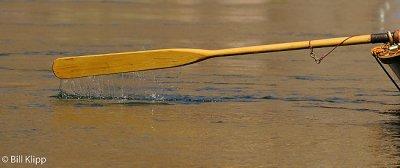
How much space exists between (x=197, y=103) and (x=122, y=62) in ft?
3.18

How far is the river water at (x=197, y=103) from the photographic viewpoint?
39.8 ft

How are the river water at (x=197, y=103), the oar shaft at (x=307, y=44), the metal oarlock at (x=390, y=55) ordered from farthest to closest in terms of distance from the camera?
the oar shaft at (x=307, y=44)
the metal oarlock at (x=390, y=55)
the river water at (x=197, y=103)

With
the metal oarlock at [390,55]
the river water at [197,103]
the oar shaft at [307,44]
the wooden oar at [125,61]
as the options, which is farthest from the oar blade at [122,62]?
the metal oarlock at [390,55]

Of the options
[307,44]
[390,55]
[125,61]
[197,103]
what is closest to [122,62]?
[125,61]

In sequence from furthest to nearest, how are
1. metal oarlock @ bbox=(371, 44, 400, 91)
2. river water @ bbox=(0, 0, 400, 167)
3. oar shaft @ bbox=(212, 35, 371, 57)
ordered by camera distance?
oar shaft @ bbox=(212, 35, 371, 57), metal oarlock @ bbox=(371, 44, 400, 91), river water @ bbox=(0, 0, 400, 167)

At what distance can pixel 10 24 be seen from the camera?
924 inches

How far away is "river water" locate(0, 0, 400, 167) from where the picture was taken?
12133mm

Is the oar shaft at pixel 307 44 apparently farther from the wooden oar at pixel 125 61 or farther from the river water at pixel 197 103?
the river water at pixel 197 103

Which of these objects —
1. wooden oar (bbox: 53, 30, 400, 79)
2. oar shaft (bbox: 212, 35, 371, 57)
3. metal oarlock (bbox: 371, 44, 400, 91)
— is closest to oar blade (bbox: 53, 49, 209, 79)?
wooden oar (bbox: 53, 30, 400, 79)

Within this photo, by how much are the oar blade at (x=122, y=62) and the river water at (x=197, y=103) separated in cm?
30

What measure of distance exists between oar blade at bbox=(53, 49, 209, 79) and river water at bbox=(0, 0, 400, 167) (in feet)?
0.97

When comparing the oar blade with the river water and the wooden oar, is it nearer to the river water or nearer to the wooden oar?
the wooden oar

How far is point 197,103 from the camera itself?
14.9 meters

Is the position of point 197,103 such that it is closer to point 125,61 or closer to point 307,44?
point 125,61
